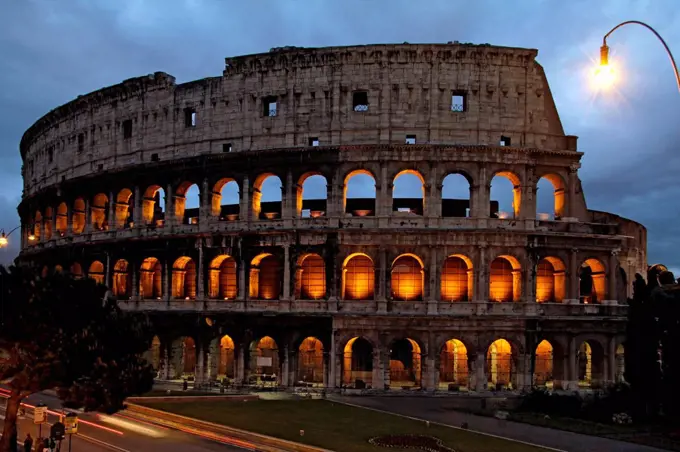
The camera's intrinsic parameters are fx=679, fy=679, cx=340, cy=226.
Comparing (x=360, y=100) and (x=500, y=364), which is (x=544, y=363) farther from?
(x=360, y=100)

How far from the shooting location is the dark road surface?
24005mm

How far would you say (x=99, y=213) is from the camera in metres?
48.9

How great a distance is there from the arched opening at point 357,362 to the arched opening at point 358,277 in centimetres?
260

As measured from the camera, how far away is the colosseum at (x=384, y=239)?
38188mm

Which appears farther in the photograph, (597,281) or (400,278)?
(597,281)

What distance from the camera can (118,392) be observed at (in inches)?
885

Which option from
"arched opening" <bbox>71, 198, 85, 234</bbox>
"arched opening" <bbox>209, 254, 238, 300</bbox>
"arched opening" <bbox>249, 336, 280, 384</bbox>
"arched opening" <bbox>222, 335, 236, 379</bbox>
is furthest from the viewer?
"arched opening" <bbox>71, 198, 85, 234</bbox>

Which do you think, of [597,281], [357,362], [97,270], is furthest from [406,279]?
[97,270]

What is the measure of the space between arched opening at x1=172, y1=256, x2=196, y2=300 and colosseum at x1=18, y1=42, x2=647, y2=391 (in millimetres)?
392

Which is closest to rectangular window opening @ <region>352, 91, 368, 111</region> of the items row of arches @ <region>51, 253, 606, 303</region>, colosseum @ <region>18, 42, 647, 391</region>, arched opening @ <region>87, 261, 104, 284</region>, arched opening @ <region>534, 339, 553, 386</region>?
colosseum @ <region>18, 42, 647, 391</region>

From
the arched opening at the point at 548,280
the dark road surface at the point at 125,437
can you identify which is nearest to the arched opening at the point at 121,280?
the dark road surface at the point at 125,437

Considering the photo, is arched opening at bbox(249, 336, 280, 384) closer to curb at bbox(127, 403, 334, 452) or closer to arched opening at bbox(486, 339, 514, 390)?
curb at bbox(127, 403, 334, 452)

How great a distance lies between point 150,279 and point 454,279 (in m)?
20.6

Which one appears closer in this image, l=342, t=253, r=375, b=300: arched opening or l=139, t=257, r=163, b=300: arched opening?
l=342, t=253, r=375, b=300: arched opening
